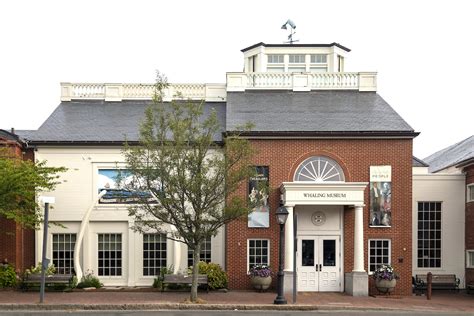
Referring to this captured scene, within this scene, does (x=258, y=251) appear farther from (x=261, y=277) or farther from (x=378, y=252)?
(x=378, y=252)

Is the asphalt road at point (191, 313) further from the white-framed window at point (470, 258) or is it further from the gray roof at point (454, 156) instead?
the gray roof at point (454, 156)

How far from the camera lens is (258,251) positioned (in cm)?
2886

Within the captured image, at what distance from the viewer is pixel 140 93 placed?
32875 millimetres

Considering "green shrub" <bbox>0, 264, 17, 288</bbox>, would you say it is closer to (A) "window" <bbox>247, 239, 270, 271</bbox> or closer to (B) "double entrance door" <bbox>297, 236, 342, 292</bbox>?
(A) "window" <bbox>247, 239, 270, 271</bbox>

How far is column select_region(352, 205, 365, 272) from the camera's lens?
89.6 feet

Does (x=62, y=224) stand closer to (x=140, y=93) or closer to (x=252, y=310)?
(x=140, y=93)

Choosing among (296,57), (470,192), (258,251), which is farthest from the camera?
(296,57)

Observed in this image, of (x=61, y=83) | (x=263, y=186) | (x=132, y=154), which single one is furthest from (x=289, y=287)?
(x=61, y=83)

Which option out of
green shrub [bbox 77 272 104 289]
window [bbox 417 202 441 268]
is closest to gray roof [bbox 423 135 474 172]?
window [bbox 417 202 441 268]

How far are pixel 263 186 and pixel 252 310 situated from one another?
174 inches

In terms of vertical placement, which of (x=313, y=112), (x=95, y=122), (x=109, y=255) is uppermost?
(x=313, y=112)

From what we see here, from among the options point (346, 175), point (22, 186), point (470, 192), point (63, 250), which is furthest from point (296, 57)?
point (22, 186)

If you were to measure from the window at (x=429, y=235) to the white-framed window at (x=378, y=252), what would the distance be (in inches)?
162

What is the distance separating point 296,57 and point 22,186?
Result: 15.6 m
